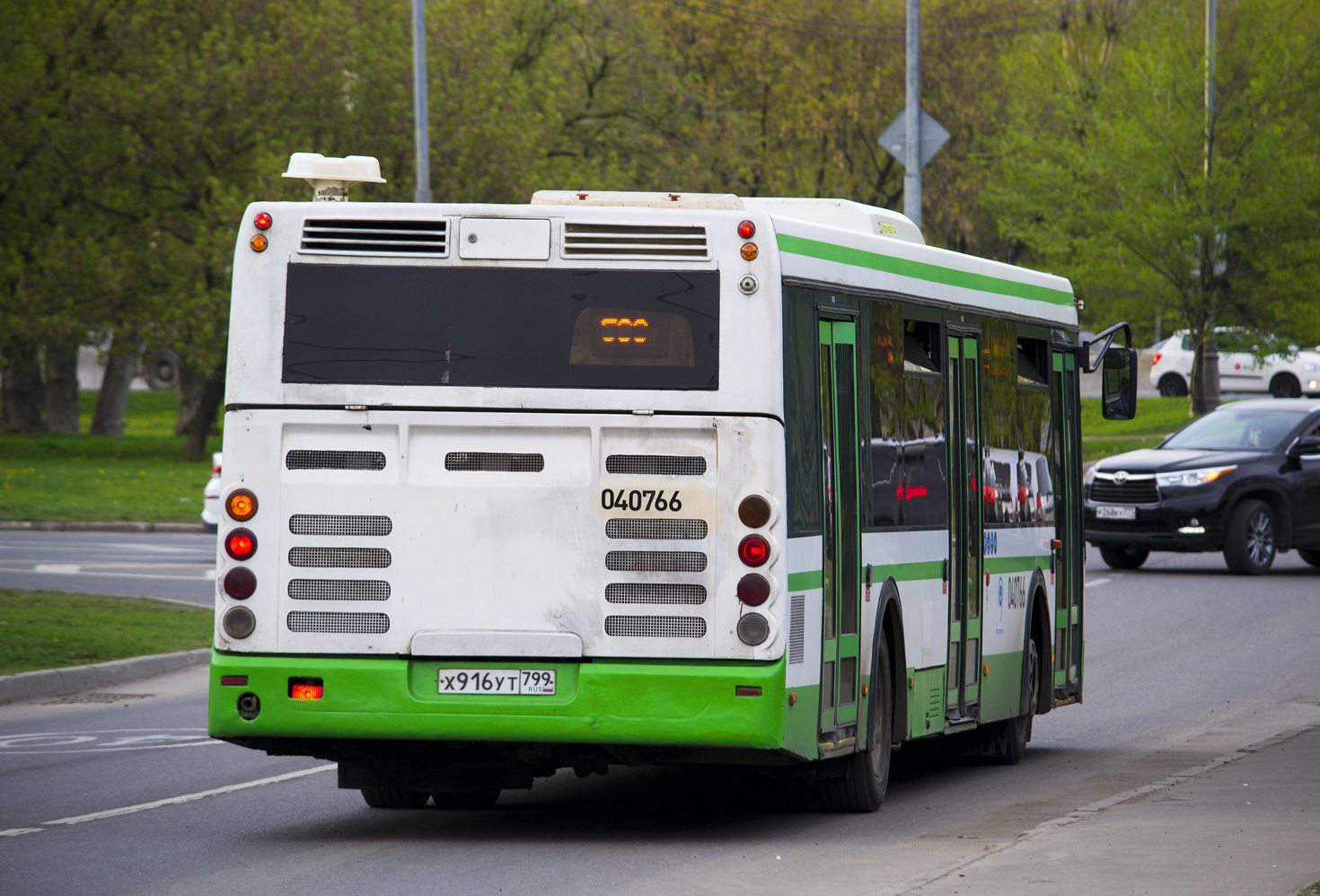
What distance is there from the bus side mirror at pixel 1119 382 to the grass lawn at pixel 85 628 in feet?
24.8

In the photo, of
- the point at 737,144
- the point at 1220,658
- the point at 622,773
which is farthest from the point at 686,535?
the point at 737,144

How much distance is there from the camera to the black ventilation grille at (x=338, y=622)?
27.6ft

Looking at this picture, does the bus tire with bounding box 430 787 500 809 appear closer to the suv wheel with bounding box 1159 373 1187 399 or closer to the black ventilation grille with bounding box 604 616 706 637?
the black ventilation grille with bounding box 604 616 706 637

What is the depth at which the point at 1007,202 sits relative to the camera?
156ft

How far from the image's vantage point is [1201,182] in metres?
43.2

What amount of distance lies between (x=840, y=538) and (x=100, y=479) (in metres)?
31.6

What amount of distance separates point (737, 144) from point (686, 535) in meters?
44.7

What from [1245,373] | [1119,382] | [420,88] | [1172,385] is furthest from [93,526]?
[1172,385]

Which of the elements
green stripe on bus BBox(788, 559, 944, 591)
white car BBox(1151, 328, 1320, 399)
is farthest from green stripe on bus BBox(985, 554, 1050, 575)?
white car BBox(1151, 328, 1320, 399)

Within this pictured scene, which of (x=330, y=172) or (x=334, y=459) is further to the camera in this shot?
(x=330, y=172)

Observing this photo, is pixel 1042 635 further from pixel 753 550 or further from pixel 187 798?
pixel 187 798

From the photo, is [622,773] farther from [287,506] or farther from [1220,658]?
[1220,658]

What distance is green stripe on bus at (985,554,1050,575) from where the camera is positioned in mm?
11328

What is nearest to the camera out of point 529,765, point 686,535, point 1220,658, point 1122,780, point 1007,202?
point 686,535
